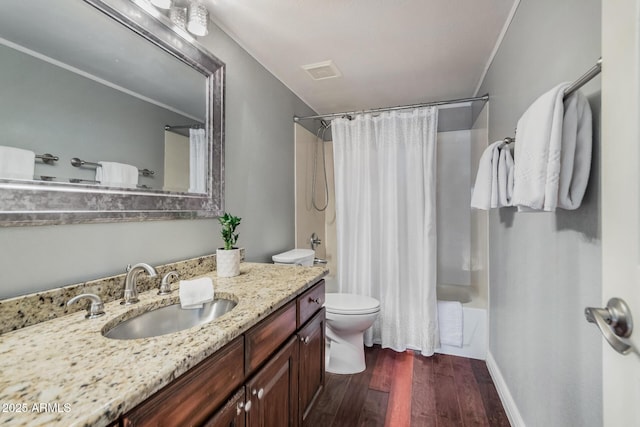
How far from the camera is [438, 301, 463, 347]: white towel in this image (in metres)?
2.26

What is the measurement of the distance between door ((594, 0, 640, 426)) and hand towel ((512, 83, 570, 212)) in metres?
0.25

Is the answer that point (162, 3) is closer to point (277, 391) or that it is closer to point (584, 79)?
point (584, 79)

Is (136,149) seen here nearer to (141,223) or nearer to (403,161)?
(141,223)

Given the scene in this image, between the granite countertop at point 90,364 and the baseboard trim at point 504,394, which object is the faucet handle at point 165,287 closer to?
the granite countertop at point 90,364

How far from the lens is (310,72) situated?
217cm

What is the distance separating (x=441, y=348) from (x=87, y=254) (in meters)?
2.41

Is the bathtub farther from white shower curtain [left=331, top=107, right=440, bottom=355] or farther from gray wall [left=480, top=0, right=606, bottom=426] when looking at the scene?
gray wall [left=480, top=0, right=606, bottom=426]

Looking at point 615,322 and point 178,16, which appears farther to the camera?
point 178,16

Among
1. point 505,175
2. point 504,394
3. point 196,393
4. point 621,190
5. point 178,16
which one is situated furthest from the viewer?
point 504,394

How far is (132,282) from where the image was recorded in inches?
40.4

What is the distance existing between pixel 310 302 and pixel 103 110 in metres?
1.14

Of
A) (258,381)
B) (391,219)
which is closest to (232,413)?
(258,381)

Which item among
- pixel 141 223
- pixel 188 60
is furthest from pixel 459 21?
pixel 141 223

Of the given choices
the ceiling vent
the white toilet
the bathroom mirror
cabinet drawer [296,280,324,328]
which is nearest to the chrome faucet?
the bathroom mirror
